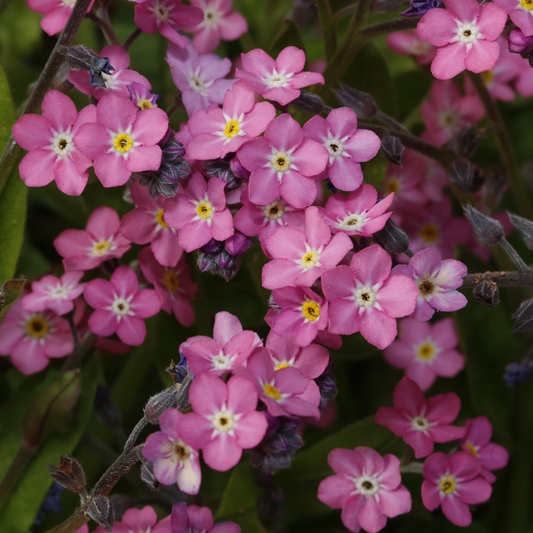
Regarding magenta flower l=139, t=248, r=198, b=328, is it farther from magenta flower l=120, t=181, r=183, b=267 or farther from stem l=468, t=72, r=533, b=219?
stem l=468, t=72, r=533, b=219

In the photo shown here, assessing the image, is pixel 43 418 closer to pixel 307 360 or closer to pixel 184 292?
pixel 184 292

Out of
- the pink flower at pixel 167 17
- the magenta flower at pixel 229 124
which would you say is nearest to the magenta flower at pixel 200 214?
the magenta flower at pixel 229 124

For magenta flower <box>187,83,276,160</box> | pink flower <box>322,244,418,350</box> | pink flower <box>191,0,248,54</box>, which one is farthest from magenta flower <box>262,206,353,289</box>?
pink flower <box>191,0,248,54</box>

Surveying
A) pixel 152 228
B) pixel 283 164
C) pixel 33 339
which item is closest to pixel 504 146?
pixel 283 164

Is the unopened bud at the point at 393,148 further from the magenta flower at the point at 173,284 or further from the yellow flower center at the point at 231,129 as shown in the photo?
the magenta flower at the point at 173,284

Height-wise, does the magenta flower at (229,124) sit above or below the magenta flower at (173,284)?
above

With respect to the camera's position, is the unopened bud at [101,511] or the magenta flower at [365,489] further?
the magenta flower at [365,489]

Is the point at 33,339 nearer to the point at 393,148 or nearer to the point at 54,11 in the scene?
the point at 54,11
